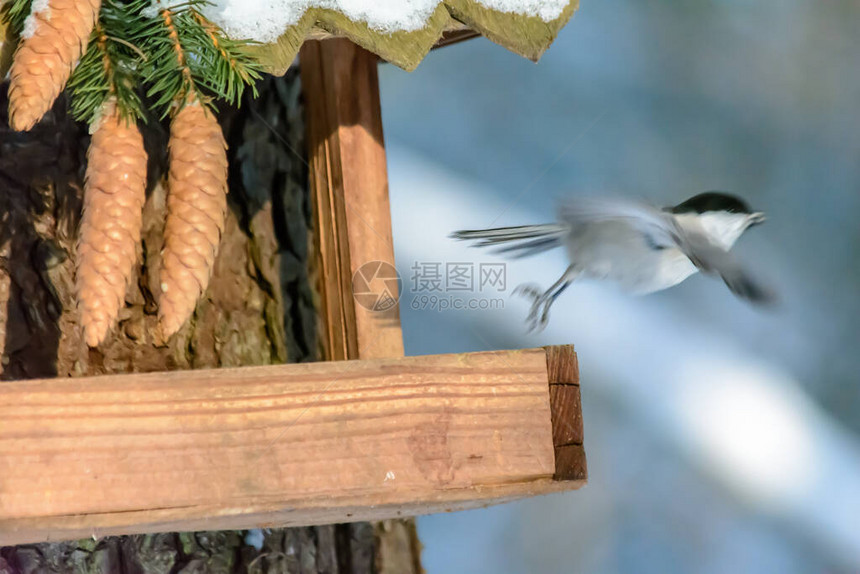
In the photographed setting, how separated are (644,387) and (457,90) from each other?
516 mm

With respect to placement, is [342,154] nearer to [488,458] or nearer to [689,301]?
[488,458]

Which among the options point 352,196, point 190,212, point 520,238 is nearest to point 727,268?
point 520,238

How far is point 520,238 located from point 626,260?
0.11 metres

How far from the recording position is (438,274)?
0.77m

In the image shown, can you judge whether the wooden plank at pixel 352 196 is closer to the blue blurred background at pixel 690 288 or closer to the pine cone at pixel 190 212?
the pine cone at pixel 190 212

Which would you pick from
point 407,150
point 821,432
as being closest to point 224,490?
point 407,150

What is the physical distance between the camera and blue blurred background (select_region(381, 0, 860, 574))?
1050 mm

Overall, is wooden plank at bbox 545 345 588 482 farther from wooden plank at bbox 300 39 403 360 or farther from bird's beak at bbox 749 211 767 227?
bird's beak at bbox 749 211 767 227

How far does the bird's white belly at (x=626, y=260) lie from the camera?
30.9 inches

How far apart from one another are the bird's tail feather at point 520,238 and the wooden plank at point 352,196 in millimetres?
167

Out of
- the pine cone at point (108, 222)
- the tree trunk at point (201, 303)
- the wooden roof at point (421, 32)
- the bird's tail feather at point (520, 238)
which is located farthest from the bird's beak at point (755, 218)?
the pine cone at point (108, 222)

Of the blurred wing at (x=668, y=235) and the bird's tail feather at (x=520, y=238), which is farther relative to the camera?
the bird's tail feather at (x=520, y=238)

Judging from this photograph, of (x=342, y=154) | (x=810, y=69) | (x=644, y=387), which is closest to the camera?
(x=342, y=154)

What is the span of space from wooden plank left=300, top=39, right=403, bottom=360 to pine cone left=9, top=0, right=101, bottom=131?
0.65 ft
